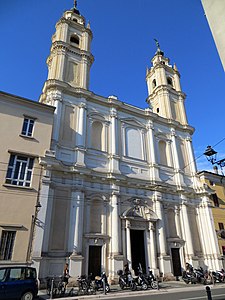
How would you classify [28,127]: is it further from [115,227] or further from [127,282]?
[127,282]

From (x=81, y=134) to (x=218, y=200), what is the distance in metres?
16.5

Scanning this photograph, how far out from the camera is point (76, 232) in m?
14.3

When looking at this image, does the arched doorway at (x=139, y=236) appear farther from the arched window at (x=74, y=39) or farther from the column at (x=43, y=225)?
the arched window at (x=74, y=39)

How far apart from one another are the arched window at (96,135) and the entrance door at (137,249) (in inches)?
313

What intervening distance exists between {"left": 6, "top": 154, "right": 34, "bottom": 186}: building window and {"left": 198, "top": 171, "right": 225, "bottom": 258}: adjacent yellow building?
59.1 ft

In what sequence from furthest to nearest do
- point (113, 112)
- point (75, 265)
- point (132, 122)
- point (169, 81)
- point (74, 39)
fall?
point (169, 81) < point (74, 39) < point (132, 122) < point (113, 112) < point (75, 265)

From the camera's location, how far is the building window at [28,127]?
14.7 m

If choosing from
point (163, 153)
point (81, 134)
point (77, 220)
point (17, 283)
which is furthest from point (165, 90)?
point (17, 283)

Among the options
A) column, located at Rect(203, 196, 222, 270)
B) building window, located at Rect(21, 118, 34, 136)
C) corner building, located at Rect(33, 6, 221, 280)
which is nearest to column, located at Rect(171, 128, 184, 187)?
corner building, located at Rect(33, 6, 221, 280)

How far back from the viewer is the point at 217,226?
20.7 m

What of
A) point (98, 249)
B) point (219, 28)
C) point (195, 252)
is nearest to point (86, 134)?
point (98, 249)

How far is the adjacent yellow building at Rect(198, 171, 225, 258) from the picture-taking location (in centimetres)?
2041

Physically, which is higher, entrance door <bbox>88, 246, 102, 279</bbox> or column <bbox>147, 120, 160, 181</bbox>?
column <bbox>147, 120, 160, 181</bbox>

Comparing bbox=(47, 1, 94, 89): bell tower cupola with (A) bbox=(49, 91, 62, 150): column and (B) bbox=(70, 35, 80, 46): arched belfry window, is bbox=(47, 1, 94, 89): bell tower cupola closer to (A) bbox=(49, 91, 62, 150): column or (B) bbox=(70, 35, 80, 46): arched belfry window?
(B) bbox=(70, 35, 80, 46): arched belfry window
